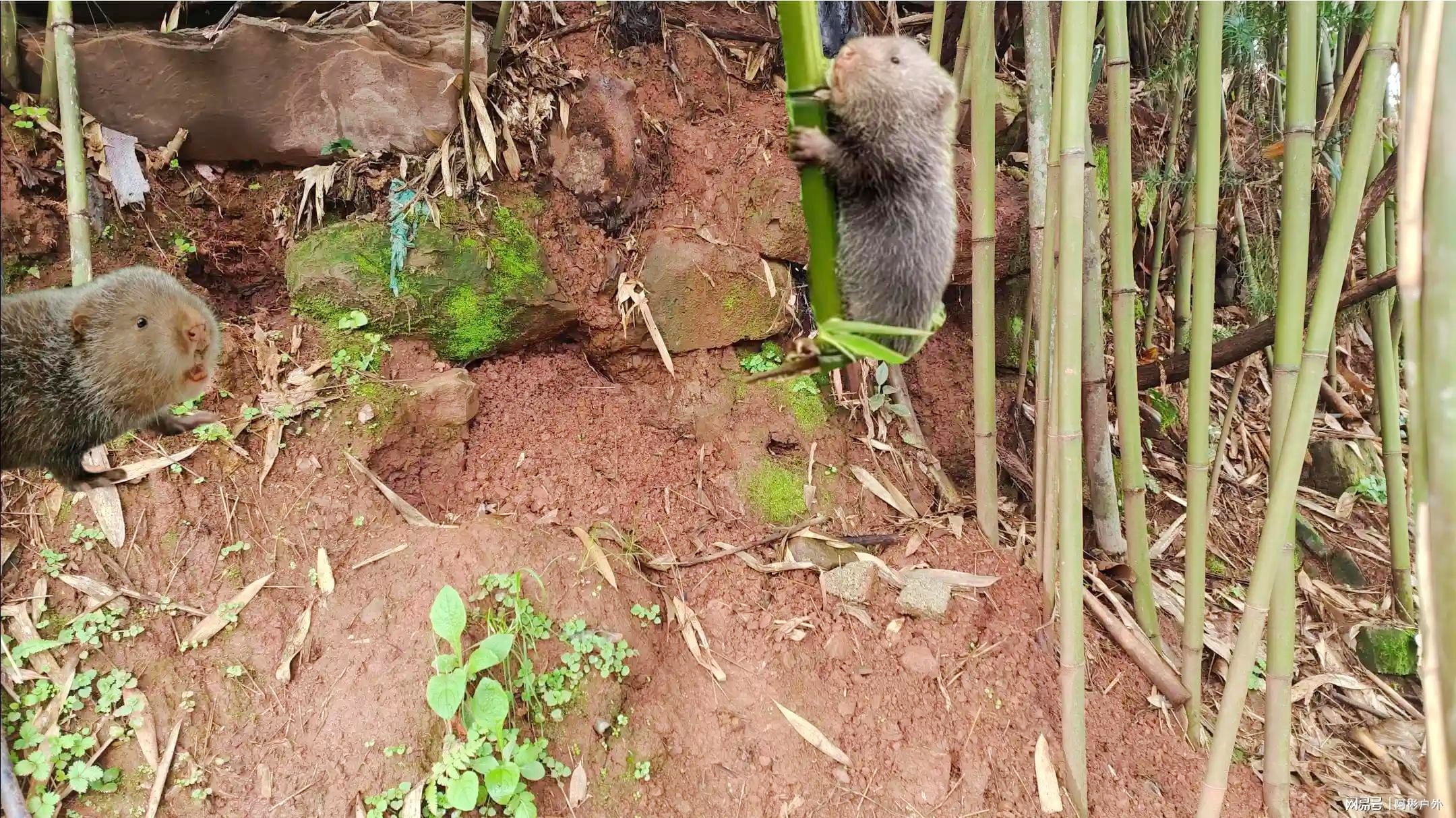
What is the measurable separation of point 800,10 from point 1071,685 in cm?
235

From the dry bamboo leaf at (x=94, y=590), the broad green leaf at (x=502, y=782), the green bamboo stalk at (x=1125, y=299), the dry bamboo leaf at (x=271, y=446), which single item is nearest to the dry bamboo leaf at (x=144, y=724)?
the dry bamboo leaf at (x=94, y=590)

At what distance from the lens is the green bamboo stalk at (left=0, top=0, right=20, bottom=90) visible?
2678 millimetres

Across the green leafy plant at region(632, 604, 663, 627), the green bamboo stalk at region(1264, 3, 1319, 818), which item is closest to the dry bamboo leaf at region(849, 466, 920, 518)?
the green leafy plant at region(632, 604, 663, 627)

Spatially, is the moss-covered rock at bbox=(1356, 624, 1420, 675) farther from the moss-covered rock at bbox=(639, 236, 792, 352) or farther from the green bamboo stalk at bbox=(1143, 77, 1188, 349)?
the moss-covered rock at bbox=(639, 236, 792, 352)

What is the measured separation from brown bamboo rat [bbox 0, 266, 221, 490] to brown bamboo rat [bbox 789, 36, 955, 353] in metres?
1.14

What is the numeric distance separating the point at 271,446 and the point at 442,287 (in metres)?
0.94

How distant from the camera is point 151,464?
107 inches

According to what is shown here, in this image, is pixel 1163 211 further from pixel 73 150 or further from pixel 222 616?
pixel 222 616

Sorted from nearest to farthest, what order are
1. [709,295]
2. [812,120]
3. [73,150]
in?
[812,120] → [73,150] → [709,295]

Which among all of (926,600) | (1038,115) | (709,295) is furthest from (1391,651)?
(709,295)

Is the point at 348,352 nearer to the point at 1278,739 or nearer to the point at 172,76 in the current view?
the point at 172,76

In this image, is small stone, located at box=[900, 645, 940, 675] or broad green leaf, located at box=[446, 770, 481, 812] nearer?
broad green leaf, located at box=[446, 770, 481, 812]

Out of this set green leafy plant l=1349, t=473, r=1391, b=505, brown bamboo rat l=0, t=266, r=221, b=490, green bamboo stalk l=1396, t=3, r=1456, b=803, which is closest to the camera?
green bamboo stalk l=1396, t=3, r=1456, b=803

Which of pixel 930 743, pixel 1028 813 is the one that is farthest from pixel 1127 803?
pixel 930 743
